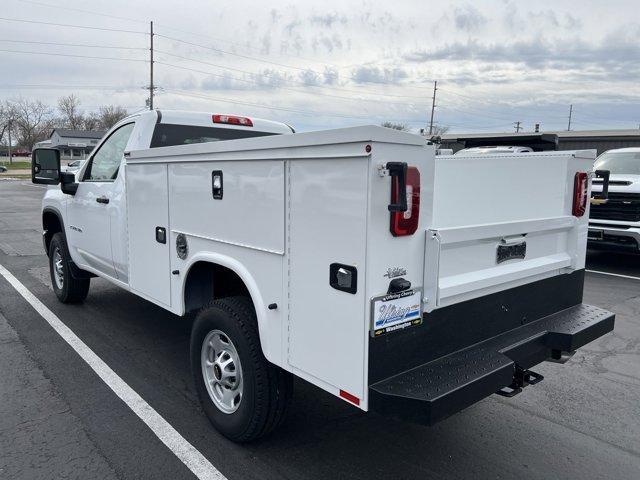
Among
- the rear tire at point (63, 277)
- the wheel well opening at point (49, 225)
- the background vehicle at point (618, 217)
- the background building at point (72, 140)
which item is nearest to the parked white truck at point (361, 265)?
the rear tire at point (63, 277)

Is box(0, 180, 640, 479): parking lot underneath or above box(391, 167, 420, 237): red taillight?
underneath

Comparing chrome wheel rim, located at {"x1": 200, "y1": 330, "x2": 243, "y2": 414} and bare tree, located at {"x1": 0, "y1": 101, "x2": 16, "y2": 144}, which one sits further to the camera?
bare tree, located at {"x1": 0, "y1": 101, "x2": 16, "y2": 144}

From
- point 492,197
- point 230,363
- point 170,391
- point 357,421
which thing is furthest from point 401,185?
point 170,391

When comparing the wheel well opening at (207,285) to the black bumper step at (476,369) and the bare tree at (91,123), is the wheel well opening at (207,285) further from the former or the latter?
the bare tree at (91,123)

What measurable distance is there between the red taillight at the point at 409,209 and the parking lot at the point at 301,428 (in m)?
1.50

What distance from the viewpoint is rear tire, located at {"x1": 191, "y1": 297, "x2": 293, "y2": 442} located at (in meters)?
3.09

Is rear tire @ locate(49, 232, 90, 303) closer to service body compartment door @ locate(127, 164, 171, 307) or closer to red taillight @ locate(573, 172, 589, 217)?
service body compartment door @ locate(127, 164, 171, 307)

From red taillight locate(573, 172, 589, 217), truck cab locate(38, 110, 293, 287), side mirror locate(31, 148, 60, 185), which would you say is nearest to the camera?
red taillight locate(573, 172, 589, 217)

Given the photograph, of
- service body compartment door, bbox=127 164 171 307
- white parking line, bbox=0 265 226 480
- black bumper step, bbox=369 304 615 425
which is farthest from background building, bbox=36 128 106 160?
black bumper step, bbox=369 304 615 425

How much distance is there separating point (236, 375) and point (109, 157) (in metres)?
2.86

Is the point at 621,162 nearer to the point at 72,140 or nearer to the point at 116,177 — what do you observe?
the point at 116,177

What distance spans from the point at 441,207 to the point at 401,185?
3.68 ft

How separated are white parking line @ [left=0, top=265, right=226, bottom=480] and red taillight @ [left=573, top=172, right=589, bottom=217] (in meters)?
2.78

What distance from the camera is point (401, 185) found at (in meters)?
2.37
